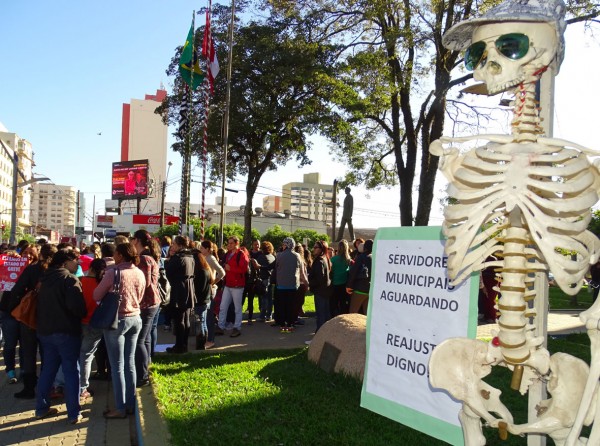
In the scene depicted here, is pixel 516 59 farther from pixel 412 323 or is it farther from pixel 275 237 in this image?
pixel 275 237

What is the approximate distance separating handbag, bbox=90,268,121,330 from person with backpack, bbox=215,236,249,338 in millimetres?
4463

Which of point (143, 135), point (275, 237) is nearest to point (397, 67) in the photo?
point (275, 237)

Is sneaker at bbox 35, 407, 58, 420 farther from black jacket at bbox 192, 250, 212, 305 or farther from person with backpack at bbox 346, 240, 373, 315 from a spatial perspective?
person with backpack at bbox 346, 240, 373, 315

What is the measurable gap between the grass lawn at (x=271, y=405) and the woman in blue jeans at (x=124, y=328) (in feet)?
1.47

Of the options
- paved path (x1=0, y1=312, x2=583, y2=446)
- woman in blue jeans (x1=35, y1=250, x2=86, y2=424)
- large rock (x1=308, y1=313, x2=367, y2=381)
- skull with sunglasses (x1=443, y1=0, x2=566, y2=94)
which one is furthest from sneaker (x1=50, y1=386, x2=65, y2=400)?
skull with sunglasses (x1=443, y1=0, x2=566, y2=94)

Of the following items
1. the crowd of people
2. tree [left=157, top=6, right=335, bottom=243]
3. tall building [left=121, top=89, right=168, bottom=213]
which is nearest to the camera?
the crowd of people

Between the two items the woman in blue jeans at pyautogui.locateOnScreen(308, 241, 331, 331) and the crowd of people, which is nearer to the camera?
the crowd of people

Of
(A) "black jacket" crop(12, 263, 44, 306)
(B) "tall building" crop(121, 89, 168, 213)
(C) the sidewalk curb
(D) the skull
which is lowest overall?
(C) the sidewalk curb

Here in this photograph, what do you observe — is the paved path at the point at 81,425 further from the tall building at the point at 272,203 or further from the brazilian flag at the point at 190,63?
the tall building at the point at 272,203

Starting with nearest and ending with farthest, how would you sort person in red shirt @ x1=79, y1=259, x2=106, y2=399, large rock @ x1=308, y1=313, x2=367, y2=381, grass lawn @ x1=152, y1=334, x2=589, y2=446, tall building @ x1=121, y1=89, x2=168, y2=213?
grass lawn @ x1=152, y1=334, x2=589, y2=446 → person in red shirt @ x1=79, y1=259, x2=106, y2=399 → large rock @ x1=308, y1=313, x2=367, y2=381 → tall building @ x1=121, y1=89, x2=168, y2=213

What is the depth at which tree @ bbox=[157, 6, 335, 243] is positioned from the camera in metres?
22.9

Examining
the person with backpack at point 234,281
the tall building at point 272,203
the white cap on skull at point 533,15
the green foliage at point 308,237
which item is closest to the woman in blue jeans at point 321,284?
the person with backpack at point 234,281

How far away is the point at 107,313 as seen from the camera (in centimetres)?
600

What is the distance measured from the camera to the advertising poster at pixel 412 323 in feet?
11.9
